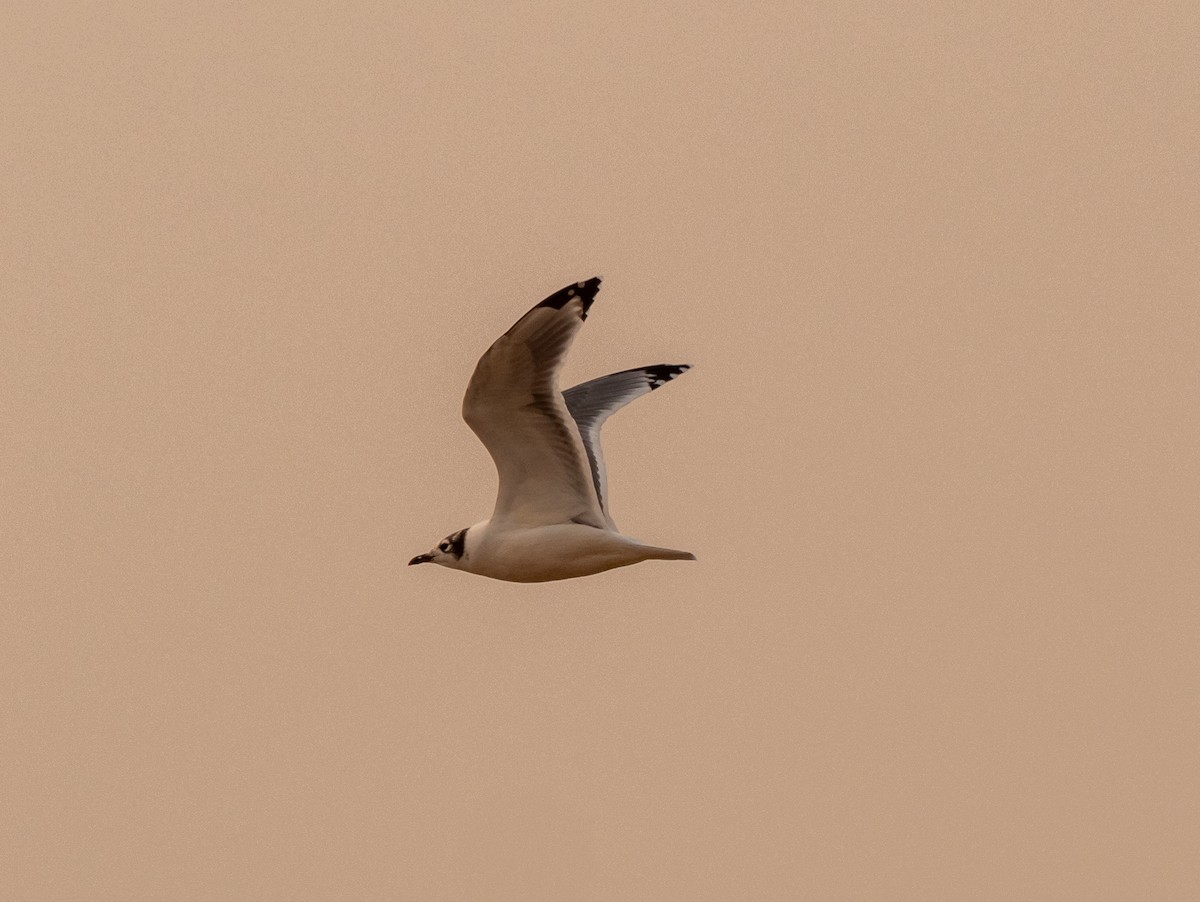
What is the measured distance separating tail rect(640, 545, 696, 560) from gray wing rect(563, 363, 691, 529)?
636 millimetres

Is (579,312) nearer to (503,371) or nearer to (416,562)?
(503,371)

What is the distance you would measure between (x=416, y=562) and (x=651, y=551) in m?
1.68

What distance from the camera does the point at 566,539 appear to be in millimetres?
9203

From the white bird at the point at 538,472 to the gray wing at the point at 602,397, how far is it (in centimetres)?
3

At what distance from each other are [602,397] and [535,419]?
1.92m

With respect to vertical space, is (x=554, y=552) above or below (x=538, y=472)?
below

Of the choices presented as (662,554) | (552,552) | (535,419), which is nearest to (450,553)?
(552,552)

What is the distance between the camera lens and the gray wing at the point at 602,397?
9945 millimetres

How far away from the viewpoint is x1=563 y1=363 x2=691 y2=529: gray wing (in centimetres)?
995

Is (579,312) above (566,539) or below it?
above

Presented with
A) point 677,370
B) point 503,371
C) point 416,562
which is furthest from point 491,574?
point 677,370

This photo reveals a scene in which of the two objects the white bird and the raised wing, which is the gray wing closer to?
the white bird

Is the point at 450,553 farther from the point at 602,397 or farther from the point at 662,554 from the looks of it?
the point at 602,397

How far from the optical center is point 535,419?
8953 millimetres
